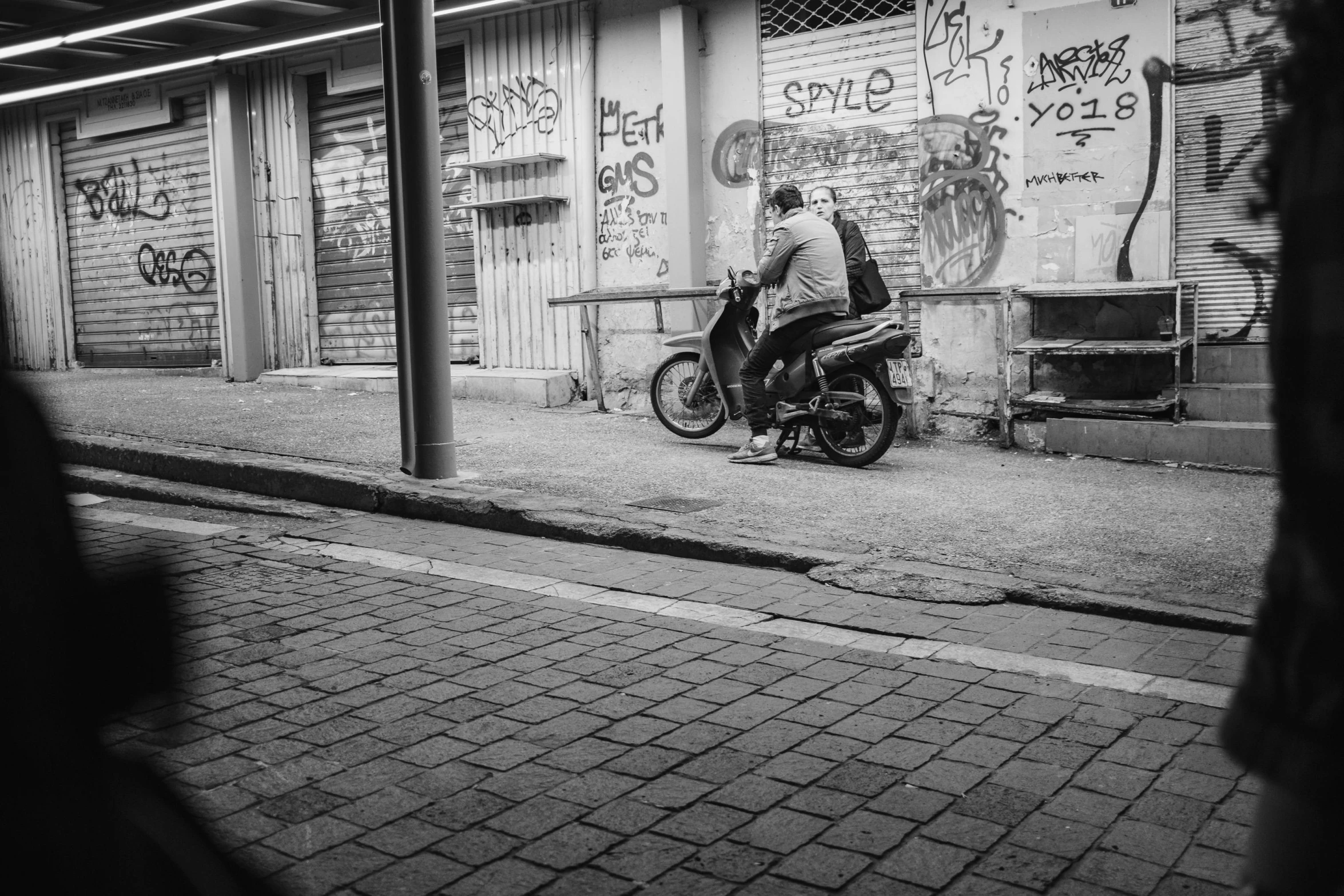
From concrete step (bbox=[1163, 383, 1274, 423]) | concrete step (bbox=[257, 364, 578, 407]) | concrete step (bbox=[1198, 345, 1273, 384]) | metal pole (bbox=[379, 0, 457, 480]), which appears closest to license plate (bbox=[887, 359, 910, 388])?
concrete step (bbox=[1163, 383, 1274, 423])

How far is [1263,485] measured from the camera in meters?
7.68

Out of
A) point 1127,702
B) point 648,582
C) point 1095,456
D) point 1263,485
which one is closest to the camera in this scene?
point 1127,702

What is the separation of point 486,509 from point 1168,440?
4881mm

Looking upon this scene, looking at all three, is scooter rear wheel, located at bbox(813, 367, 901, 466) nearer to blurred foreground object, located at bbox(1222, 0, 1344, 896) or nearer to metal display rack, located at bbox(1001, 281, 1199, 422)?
metal display rack, located at bbox(1001, 281, 1199, 422)

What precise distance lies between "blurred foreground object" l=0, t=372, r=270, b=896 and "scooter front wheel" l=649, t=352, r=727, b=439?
801cm

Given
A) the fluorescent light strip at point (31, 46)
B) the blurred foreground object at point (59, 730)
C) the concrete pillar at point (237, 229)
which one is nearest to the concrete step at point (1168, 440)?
→ the blurred foreground object at point (59, 730)

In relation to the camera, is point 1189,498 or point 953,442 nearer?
point 1189,498

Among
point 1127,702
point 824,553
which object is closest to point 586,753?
point 1127,702

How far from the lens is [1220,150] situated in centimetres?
917

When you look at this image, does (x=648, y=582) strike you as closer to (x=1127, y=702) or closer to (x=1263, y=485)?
(x=1127, y=702)

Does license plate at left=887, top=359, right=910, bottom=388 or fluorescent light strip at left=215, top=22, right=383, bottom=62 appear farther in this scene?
fluorescent light strip at left=215, top=22, right=383, bottom=62

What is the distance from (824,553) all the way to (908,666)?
57.5 inches

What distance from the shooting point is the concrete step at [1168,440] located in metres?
8.26

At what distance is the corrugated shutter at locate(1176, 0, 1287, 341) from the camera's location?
895cm
